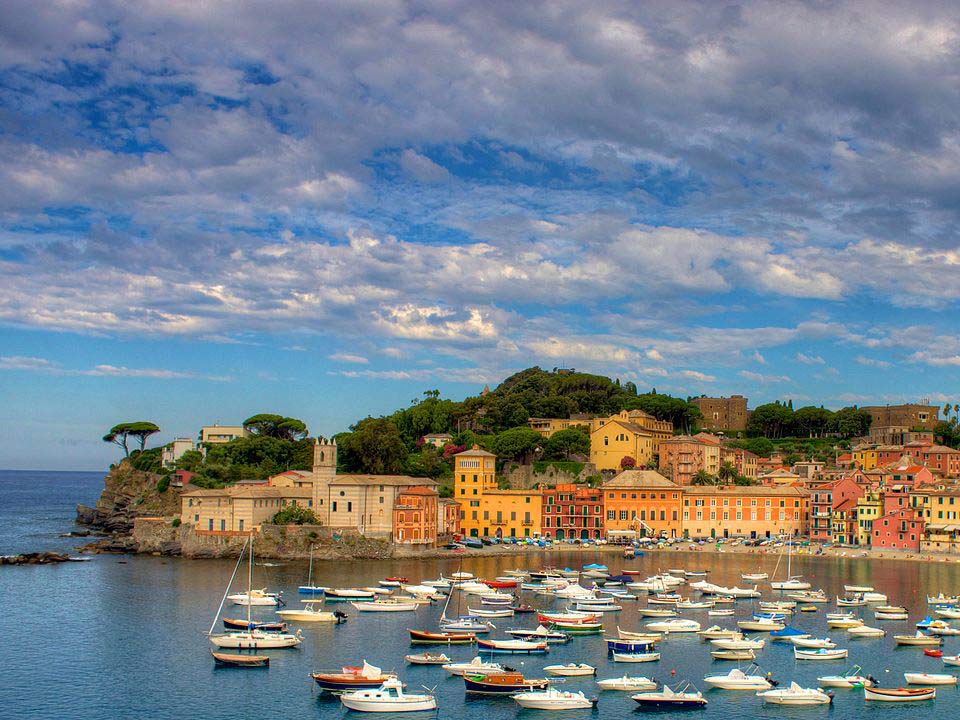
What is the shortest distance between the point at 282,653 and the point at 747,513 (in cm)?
6399

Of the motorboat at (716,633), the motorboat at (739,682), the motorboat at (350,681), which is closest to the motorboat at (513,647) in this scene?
the motorboat at (350,681)

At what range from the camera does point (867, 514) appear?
9581 cm

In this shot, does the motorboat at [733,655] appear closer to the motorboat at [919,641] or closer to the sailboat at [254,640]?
the motorboat at [919,641]

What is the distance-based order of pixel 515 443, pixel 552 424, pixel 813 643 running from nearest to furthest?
pixel 813 643 → pixel 515 443 → pixel 552 424

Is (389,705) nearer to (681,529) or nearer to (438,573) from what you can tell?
(438,573)

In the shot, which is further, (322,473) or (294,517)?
(322,473)

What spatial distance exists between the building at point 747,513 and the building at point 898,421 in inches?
1503

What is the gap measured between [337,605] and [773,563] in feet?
133

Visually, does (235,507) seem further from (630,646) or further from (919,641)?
(919,641)

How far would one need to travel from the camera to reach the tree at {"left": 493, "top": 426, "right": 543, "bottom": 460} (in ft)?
379

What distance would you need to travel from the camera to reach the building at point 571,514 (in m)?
103

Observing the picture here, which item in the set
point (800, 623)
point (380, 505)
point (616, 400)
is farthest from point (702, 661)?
point (616, 400)

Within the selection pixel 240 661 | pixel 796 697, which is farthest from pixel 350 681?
pixel 796 697

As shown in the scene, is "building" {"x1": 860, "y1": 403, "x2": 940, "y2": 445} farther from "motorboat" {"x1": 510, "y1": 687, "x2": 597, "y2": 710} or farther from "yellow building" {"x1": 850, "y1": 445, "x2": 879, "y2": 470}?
"motorboat" {"x1": 510, "y1": 687, "x2": 597, "y2": 710}
